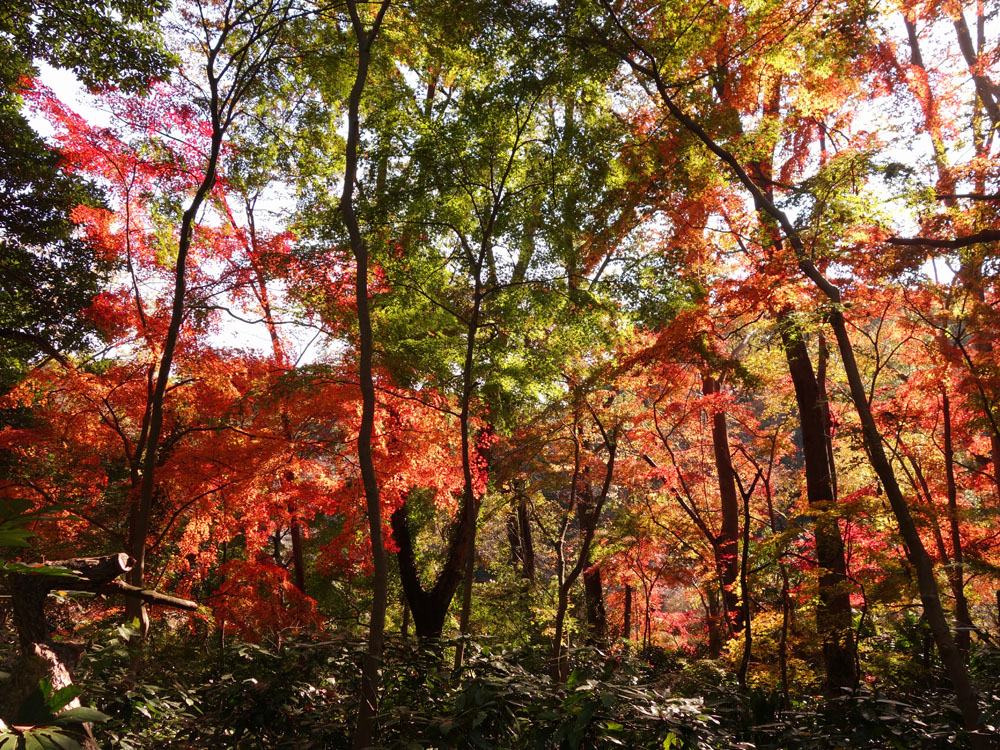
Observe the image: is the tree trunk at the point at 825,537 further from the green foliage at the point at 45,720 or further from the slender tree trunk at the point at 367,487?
the green foliage at the point at 45,720

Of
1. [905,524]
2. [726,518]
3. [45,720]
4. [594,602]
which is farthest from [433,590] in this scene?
[45,720]

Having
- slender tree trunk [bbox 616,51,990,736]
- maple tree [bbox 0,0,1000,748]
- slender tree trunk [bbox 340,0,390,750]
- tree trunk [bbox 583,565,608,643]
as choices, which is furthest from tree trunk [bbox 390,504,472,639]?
slender tree trunk [bbox 616,51,990,736]

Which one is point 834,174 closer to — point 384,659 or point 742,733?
point 742,733

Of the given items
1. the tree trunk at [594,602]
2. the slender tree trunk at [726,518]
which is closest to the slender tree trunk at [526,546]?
the tree trunk at [594,602]

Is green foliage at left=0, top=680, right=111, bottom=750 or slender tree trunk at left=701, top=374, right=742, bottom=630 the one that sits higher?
slender tree trunk at left=701, top=374, right=742, bottom=630

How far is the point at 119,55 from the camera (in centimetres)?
575

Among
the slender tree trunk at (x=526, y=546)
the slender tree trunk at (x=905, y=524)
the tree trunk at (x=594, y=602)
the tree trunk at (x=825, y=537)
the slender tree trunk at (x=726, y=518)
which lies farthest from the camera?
the slender tree trunk at (x=526, y=546)

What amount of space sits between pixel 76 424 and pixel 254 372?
7.25 ft

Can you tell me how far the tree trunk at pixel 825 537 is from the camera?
5230 millimetres

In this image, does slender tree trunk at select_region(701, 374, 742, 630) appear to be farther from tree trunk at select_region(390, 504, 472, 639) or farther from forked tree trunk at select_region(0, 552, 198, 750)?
forked tree trunk at select_region(0, 552, 198, 750)

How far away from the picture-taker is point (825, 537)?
550cm

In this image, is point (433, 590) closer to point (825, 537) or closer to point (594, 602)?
point (594, 602)

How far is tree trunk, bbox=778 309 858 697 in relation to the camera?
5.23 meters

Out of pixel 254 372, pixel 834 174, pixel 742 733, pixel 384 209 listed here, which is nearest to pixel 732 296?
pixel 834 174
